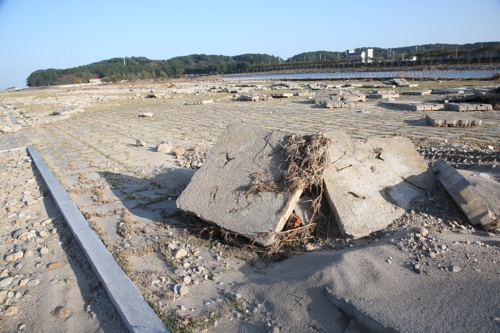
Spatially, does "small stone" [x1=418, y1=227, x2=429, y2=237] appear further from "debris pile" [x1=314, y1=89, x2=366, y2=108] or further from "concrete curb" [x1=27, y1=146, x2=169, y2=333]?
"debris pile" [x1=314, y1=89, x2=366, y2=108]

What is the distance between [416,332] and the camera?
1.89 metres

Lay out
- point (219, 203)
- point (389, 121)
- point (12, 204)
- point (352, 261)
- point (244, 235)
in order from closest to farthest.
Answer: point (352, 261)
point (244, 235)
point (219, 203)
point (12, 204)
point (389, 121)

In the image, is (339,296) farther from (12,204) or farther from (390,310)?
(12,204)

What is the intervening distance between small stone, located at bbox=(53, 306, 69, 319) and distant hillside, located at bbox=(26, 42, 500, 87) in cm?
5037

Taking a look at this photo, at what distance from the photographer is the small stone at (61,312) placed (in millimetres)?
2559

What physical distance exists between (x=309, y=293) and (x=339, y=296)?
22cm

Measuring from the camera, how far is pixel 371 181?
375 cm

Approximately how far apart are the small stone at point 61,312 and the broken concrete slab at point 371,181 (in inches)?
94.5

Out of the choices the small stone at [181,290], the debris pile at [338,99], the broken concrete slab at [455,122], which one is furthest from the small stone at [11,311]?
the debris pile at [338,99]

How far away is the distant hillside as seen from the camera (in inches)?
2036

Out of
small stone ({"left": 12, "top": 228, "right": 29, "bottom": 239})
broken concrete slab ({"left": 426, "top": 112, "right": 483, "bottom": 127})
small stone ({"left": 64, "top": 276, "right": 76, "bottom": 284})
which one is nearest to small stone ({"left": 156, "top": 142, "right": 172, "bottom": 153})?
small stone ({"left": 12, "top": 228, "right": 29, "bottom": 239})

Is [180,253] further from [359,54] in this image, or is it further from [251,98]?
[359,54]

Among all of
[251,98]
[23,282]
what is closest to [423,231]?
[23,282]

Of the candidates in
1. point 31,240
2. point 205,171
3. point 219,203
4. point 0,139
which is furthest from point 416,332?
point 0,139
